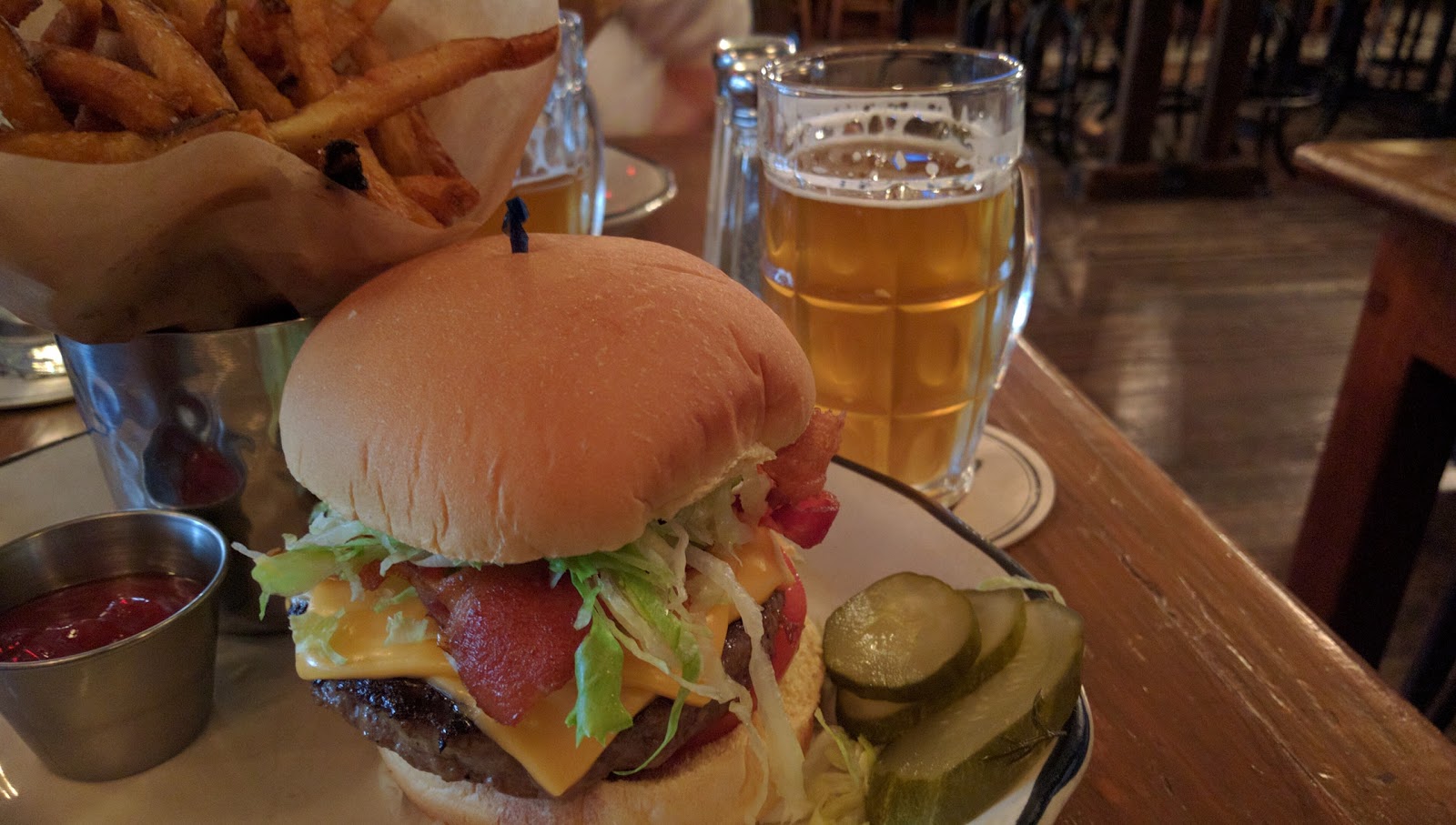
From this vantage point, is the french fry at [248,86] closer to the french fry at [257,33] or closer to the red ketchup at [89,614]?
the french fry at [257,33]

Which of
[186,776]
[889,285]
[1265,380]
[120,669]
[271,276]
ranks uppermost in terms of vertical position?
[271,276]

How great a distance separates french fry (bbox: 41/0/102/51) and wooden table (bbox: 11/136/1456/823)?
1.36 metres

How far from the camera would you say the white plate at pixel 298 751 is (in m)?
1.09

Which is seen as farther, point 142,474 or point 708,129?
point 708,129

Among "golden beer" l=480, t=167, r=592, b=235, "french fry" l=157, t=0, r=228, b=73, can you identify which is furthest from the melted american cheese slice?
"golden beer" l=480, t=167, r=592, b=235

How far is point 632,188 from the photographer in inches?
107

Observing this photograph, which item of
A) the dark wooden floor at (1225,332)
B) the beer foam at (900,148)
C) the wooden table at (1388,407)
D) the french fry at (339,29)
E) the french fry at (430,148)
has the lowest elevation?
the dark wooden floor at (1225,332)

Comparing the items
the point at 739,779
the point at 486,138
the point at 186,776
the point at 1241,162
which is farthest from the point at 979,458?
the point at 1241,162

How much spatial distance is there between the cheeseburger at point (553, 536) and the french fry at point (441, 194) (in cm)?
8

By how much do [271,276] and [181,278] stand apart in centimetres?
9

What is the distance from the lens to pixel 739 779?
112 cm

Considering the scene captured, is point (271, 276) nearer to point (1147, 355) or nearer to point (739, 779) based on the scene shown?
point (739, 779)

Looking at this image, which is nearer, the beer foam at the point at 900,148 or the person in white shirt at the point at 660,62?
the beer foam at the point at 900,148

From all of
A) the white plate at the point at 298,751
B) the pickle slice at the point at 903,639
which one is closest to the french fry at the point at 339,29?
the white plate at the point at 298,751
